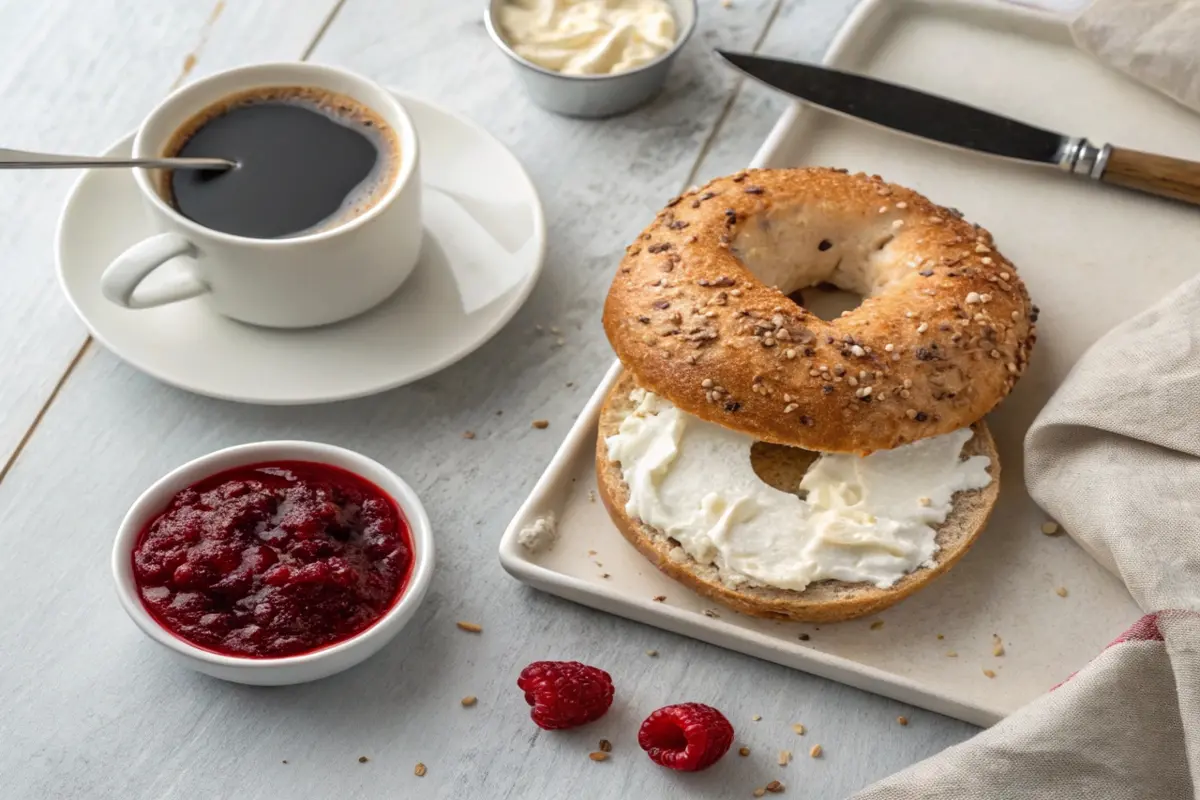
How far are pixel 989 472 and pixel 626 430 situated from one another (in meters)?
0.58

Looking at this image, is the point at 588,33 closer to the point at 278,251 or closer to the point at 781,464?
the point at 278,251

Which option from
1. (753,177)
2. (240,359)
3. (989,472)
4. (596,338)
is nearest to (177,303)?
(240,359)

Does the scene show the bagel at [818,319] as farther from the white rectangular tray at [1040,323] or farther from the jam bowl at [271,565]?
the jam bowl at [271,565]

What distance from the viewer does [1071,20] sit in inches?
107

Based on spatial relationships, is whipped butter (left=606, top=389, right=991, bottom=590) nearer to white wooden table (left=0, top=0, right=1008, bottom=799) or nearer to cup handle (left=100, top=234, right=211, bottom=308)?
white wooden table (left=0, top=0, right=1008, bottom=799)

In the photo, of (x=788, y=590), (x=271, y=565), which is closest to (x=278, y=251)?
(x=271, y=565)

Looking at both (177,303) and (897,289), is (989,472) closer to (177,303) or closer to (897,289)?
(897,289)

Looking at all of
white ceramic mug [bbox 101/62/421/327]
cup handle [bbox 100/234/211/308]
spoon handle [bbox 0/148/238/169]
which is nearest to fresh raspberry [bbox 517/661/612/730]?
white ceramic mug [bbox 101/62/421/327]

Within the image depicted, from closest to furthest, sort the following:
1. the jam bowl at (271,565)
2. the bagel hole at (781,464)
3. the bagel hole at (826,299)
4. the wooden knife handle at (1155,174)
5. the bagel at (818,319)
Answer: the jam bowl at (271,565), the bagel at (818,319), the bagel hole at (781,464), the bagel hole at (826,299), the wooden knife handle at (1155,174)

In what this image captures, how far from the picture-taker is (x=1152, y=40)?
103 inches

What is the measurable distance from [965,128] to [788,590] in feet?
3.70

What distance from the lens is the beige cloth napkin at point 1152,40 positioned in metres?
2.58

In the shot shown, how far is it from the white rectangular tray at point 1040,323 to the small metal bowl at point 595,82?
1.00ft

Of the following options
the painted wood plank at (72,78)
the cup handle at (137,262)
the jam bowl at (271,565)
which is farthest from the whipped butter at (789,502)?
the painted wood plank at (72,78)
